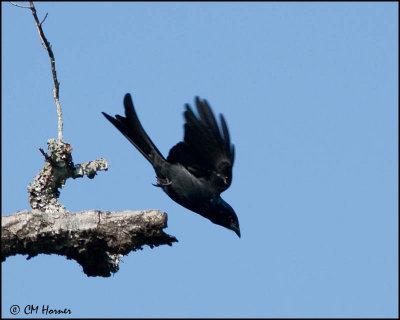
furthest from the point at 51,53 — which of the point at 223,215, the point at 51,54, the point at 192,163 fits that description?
the point at 223,215

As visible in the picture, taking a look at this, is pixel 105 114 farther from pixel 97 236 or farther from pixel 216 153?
pixel 97 236

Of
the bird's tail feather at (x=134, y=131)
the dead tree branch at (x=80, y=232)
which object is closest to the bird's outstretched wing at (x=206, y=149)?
the bird's tail feather at (x=134, y=131)

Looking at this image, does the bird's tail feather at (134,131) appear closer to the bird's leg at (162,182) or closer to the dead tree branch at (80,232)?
the bird's leg at (162,182)

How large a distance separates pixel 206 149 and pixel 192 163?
0.33 meters

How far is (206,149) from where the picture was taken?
5.98m

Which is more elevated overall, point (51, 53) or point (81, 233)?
point (51, 53)

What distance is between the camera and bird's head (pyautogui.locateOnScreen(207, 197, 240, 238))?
659 centimetres

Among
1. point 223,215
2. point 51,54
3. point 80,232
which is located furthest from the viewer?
point 223,215

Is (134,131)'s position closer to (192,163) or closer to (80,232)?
(192,163)

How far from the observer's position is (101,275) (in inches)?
186

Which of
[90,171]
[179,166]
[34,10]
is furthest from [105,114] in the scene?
[34,10]

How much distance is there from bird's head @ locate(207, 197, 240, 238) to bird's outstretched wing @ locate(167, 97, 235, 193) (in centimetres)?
25

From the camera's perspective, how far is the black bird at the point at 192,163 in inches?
234

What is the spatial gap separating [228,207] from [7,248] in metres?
2.93
